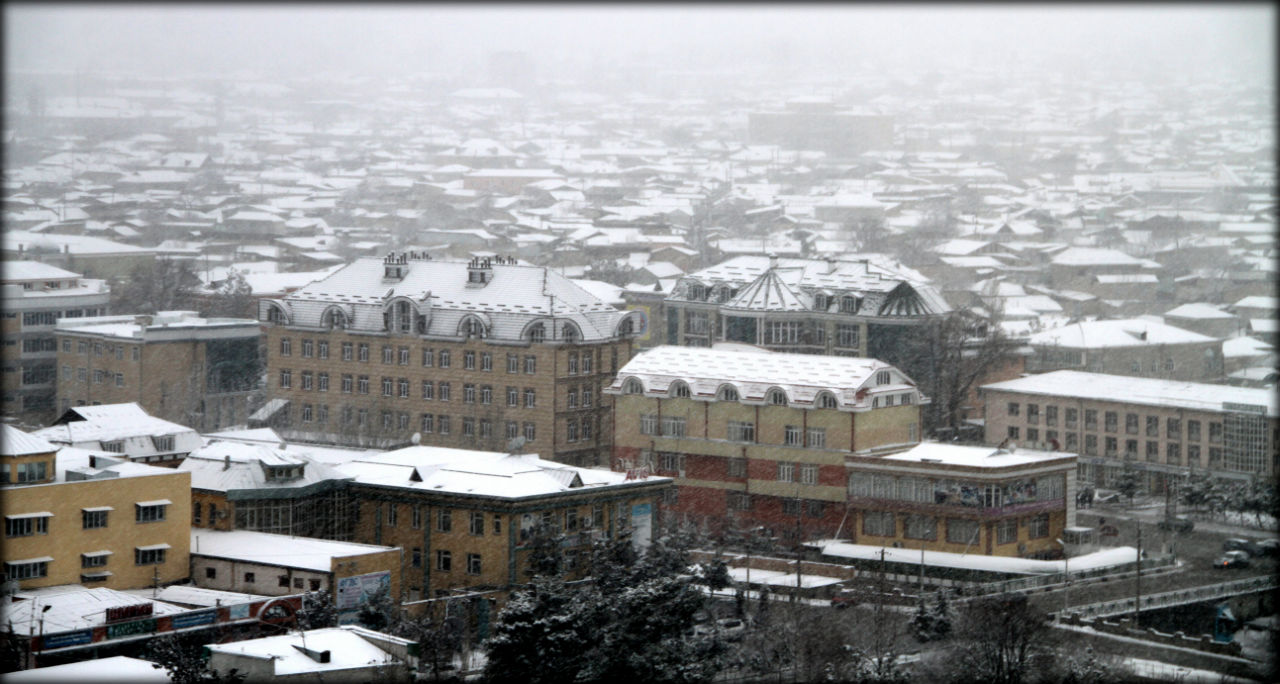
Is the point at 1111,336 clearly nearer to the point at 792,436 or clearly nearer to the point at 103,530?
the point at 792,436

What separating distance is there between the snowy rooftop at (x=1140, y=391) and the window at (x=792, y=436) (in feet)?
18.8

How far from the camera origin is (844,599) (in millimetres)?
19422

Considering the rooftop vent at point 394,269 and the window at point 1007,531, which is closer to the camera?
the window at point 1007,531

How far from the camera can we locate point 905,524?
21.7 metres

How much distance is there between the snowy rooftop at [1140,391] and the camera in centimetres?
2664

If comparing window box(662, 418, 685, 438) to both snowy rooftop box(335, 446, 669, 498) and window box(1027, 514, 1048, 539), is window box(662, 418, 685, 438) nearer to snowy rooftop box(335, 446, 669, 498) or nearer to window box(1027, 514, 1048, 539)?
snowy rooftop box(335, 446, 669, 498)

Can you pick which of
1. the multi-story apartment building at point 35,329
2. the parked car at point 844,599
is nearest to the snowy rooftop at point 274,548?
the parked car at point 844,599

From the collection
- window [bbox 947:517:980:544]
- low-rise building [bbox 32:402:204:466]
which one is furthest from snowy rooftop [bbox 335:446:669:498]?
window [bbox 947:517:980:544]

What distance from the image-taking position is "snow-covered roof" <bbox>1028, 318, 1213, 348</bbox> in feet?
108

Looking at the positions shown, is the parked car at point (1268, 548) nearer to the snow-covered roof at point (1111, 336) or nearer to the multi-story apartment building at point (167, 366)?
the snow-covered roof at point (1111, 336)

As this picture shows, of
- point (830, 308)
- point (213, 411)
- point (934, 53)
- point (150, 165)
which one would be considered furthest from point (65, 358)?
point (934, 53)

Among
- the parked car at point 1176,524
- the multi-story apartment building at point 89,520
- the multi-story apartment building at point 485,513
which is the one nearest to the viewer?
the multi-story apartment building at point 89,520

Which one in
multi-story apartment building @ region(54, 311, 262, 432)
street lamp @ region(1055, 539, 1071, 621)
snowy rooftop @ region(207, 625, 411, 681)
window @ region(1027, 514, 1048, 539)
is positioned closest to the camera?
snowy rooftop @ region(207, 625, 411, 681)

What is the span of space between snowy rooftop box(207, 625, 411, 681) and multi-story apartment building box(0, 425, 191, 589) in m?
2.35
